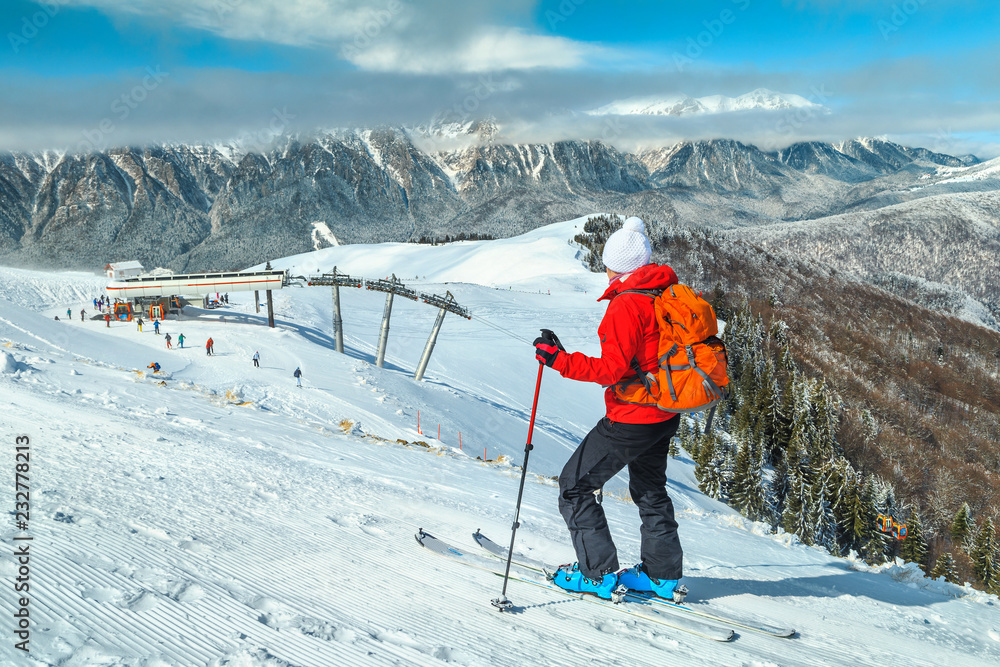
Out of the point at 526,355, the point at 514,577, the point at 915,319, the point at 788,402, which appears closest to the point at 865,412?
the point at 788,402

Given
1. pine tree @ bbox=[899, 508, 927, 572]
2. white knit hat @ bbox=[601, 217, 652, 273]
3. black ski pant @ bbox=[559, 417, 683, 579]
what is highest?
white knit hat @ bbox=[601, 217, 652, 273]

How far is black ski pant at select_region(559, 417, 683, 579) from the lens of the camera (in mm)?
4898

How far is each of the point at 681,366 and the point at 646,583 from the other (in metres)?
2.11

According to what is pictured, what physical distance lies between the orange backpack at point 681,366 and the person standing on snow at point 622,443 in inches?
2.9

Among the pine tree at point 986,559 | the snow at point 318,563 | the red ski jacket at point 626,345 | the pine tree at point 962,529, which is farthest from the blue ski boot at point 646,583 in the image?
the pine tree at point 962,529

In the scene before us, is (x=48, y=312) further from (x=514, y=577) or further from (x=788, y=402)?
(x=788, y=402)

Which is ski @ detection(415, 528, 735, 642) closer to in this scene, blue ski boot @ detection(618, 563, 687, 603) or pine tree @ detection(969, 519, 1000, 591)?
blue ski boot @ detection(618, 563, 687, 603)

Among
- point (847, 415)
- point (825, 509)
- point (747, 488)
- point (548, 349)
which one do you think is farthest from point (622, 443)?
point (847, 415)

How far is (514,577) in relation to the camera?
17.8ft

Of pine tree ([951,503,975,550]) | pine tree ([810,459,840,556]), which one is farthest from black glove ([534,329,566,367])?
pine tree ([951,503,975,550])

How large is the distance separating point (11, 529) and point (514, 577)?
4.07m

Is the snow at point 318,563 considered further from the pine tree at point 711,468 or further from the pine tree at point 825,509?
the pine tree at point 825,509

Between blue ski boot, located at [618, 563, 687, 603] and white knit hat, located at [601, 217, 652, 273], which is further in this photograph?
blue ski boot, located at [618, 563, 687, 603]

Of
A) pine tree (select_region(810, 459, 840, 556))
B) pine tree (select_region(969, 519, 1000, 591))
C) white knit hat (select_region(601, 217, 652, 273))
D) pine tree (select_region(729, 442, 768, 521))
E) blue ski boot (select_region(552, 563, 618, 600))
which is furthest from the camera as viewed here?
pine tree (select_region(729, 442, 768, 521))
